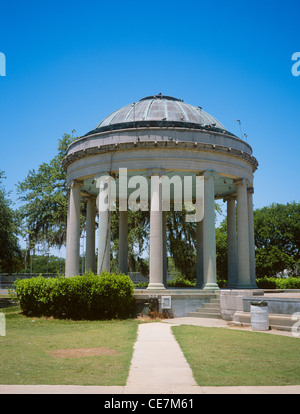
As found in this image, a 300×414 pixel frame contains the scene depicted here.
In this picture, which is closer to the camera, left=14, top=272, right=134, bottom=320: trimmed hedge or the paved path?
the paved path

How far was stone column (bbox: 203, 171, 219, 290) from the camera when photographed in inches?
1023

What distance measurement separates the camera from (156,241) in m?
25.3

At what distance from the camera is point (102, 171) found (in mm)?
27484

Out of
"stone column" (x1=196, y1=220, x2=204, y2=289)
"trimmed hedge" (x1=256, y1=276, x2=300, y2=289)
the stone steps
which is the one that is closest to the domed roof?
"stone column" (x1=196, y1=220, x2=204, y2=289)

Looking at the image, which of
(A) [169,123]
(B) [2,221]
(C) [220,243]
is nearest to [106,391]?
(A) [169,123]

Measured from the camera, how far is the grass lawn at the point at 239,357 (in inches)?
362

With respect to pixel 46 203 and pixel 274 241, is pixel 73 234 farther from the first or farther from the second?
pixel 274 241

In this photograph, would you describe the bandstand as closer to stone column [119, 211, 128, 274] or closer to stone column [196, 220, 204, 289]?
stone column [196, 220, 204, 289]

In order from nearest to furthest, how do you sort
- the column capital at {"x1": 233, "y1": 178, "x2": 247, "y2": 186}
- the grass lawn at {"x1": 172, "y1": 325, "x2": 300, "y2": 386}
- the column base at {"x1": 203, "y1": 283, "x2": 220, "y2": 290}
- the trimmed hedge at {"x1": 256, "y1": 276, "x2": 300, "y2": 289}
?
1. the grass lawn at {"x1": 172, "y1": 325, "x2": 300, "y2": 386}
2. the column base at {"x1": 203, "y1": 283, "x2": 220, "y2": 290}
3. the column capital at {"x1": 233, "y1": 178, "x2": 247, "y2": 186}
4. the trimmed hedge at {"x1": 256, "y1": 276, "x2": 300, "y2": 289}

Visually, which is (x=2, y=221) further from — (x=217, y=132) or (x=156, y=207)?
(x=217, y=132)

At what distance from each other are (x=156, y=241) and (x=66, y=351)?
1299 centimetres

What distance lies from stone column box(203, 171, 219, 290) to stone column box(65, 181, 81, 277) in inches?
376

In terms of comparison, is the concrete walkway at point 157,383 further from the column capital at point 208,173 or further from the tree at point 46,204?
the tree at point 46,204
